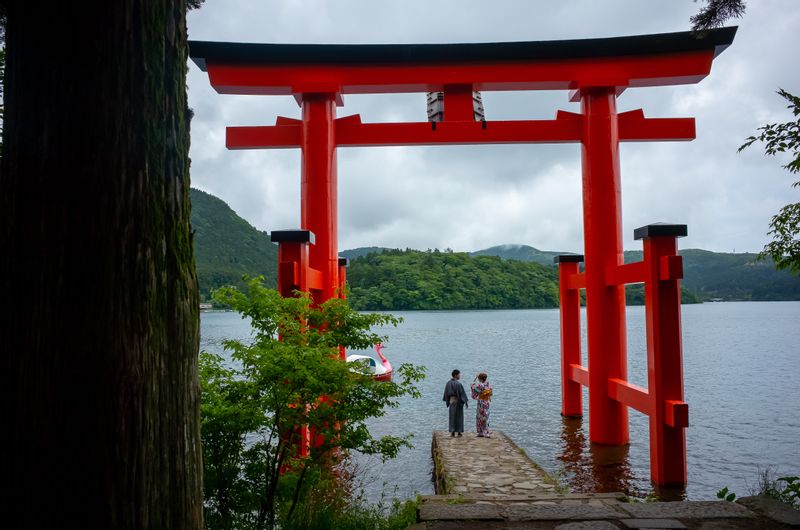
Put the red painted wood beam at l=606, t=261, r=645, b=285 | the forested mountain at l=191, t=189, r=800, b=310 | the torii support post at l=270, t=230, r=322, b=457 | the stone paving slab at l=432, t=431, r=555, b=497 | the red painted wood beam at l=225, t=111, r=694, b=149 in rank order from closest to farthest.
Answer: the stone paving slab at l=432, t=431, r=555, b=497, the torii support post at l=270, t=230, r=322, b=457, the red painted wood beam at l=606, t=261, r=645, b=285, the red painted wood beam at l=225, t=111, r=694, b=149, the forested mountain at l=191, t=189, r=800, b=310

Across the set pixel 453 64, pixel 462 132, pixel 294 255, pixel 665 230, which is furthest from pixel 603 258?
pixel 294 255

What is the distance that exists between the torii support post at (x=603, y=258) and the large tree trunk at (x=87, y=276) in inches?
324

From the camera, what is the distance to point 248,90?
361 inches

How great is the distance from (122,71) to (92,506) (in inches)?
50.1

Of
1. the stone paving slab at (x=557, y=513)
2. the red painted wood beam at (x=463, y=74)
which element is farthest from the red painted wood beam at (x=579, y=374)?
the stone paving slab at (x=557, y=513)

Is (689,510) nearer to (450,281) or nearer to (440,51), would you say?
(440,51)

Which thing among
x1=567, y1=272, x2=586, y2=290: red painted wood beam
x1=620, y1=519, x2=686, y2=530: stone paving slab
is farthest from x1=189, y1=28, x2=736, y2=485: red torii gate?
x1=620, y1=519, x2=686, y2=530: stone paving slab

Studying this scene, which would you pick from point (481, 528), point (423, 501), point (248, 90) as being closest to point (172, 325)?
point (481, 528)

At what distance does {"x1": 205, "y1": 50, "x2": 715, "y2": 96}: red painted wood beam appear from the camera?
29.6 feet

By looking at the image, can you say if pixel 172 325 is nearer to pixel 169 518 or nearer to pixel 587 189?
pixel 169 518

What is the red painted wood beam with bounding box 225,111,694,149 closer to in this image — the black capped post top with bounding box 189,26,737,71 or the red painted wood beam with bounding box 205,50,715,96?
the red painted wood beam with bounding box 205,50,715,96

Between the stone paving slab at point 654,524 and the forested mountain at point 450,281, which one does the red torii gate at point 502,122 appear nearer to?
the stone paving slab at point 654,524

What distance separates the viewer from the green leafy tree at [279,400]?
14.5 ft

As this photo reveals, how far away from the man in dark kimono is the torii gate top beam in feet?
17.4
